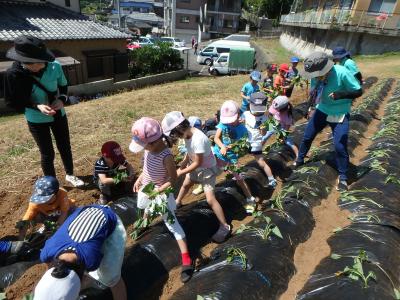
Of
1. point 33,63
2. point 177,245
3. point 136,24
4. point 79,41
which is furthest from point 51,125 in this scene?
point 136,24

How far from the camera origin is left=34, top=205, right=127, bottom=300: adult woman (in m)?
1.75

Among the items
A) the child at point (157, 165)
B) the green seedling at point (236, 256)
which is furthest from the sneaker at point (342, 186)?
the child at point (157, 165)

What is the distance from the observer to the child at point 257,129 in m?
4.76

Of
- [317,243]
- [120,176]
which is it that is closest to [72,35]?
[120,176]

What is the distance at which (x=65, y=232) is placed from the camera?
7.16 feet

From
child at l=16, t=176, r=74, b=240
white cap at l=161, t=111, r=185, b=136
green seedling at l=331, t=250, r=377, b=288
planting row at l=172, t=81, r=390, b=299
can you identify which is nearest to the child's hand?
white cap at l=161, t=111, r=185, b=136

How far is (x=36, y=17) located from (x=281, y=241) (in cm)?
1770

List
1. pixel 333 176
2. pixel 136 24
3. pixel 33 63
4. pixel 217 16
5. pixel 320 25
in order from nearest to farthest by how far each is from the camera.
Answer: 1. pixel 33 63
2. pixel 333 176
3. pixel 320 25
4. pixel 217 16
5. pixel 136 24

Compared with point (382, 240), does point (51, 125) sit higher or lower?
higher

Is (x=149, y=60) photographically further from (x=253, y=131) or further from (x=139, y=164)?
(x=253, y=131)

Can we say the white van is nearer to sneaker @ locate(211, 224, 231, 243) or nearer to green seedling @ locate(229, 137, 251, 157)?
green seedling @ locate(229, 137, 251, 157)

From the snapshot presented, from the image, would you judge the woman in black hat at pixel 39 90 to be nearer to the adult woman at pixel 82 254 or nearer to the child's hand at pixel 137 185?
the child's hand at pixel 137 185

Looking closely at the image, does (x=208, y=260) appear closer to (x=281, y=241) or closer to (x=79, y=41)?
(x=281, y=241)

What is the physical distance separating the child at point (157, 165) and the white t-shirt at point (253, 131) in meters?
1.95
